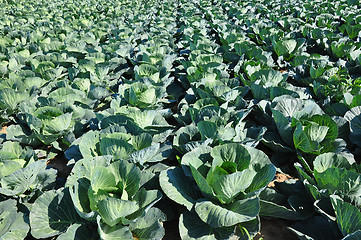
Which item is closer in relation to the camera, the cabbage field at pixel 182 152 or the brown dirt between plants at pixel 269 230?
the cabbage field at pixel 182 152

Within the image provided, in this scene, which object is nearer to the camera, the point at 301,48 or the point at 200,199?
the point at 200,199

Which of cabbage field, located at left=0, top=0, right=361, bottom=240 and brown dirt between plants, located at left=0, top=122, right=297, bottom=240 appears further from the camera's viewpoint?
brown dirt between plants, located at left=0, top=122, right=297, bottom=240

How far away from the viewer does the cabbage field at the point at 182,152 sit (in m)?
2.25

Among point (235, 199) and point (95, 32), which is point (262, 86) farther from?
point (95, 32)

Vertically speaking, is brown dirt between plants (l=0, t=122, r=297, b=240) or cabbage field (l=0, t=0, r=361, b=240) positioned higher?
cabbage field (l=0, t=0, r=361, b=240)

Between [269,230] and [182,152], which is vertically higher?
[182,152]

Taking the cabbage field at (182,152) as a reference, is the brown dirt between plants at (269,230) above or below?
below

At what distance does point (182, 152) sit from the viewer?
2.90m

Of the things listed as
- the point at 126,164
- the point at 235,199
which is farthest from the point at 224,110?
the point at 126,164

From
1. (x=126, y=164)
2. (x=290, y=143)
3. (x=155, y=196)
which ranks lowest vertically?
(x=290, y=143)

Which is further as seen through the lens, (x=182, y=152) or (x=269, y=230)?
(x=182, y=152)

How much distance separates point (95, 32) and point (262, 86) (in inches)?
218

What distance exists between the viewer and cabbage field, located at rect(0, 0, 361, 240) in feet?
7.39

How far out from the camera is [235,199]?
2.43 metres
